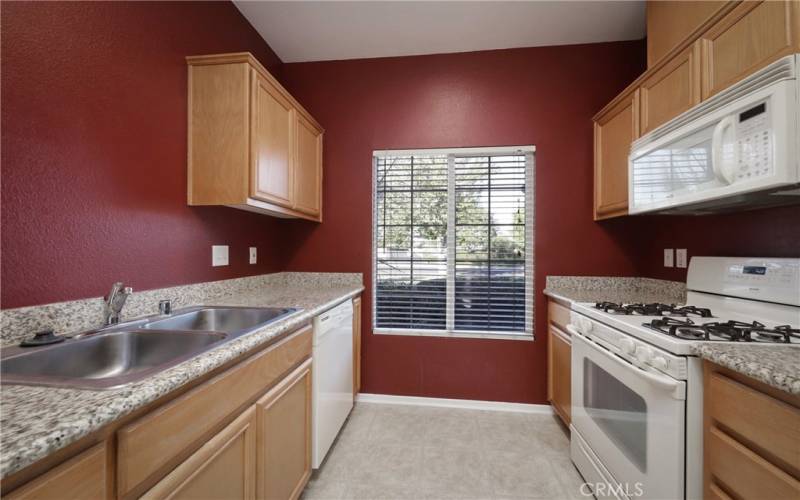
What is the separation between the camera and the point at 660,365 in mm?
1092

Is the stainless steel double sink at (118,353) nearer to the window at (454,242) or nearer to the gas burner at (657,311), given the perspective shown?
the window at (454,242)

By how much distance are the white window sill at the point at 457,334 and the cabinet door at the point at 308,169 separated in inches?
44.4

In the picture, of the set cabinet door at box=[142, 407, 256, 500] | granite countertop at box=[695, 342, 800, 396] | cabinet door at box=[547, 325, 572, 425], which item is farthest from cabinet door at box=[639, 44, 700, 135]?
cabinet door at box=[142, 407, 256, 500]

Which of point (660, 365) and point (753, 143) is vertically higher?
point (753, 143)

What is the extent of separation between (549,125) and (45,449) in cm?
290

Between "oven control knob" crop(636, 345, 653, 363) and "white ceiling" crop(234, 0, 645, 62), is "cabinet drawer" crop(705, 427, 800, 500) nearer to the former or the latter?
"oven control knob" crop(636, 345, 653, 363)

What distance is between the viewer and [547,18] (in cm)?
217

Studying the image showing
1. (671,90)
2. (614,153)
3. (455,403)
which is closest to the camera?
(671,90)

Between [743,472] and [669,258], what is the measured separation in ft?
5.17

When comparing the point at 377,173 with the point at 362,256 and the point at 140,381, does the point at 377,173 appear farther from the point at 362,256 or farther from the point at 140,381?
the point at 140,381

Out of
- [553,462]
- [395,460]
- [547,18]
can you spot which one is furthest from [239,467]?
[547,18]

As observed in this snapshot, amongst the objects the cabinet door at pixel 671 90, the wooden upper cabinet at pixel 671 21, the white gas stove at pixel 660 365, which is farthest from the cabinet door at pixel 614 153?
the white gas stove at pixel 660 365

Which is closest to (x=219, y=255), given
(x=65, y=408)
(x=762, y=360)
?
(x=65, y=408)

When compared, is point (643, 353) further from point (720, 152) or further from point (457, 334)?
point (457, 334)
